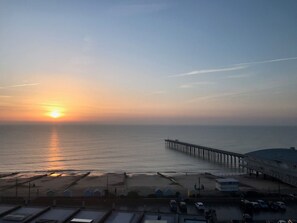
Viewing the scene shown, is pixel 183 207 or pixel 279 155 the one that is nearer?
pixel 183 207

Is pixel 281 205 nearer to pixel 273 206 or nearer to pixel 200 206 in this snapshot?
pixel 273 206

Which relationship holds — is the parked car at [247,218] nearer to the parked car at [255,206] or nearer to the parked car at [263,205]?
the parked car at [255,206]

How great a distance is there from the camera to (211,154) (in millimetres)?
97938

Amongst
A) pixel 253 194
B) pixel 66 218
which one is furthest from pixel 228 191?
pixel 66 218

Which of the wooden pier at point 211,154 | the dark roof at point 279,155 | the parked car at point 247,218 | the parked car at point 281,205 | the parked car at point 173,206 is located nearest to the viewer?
the parked car at point 247,218

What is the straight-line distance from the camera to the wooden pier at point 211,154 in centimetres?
8156

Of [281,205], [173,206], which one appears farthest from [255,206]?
[173,206]

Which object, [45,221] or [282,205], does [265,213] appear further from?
[45,221]

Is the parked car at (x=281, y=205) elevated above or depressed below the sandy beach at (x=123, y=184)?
above

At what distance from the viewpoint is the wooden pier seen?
81.6 m

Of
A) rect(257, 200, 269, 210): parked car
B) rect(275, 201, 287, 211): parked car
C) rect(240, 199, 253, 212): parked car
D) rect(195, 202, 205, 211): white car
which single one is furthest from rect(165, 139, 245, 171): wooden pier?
rect(195, 202, 205, 211): white car

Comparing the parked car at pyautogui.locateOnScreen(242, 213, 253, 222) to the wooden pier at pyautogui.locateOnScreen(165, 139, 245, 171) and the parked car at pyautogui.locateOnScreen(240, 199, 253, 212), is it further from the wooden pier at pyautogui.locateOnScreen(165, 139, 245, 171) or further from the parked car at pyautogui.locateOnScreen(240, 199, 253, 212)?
the wooden pier at pyautogui.locateOnScreen(165, 139, 245, 171)

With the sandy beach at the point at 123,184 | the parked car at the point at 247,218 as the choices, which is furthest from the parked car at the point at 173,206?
the sandy beach at the point at 123,184

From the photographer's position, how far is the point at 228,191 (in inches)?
1517
